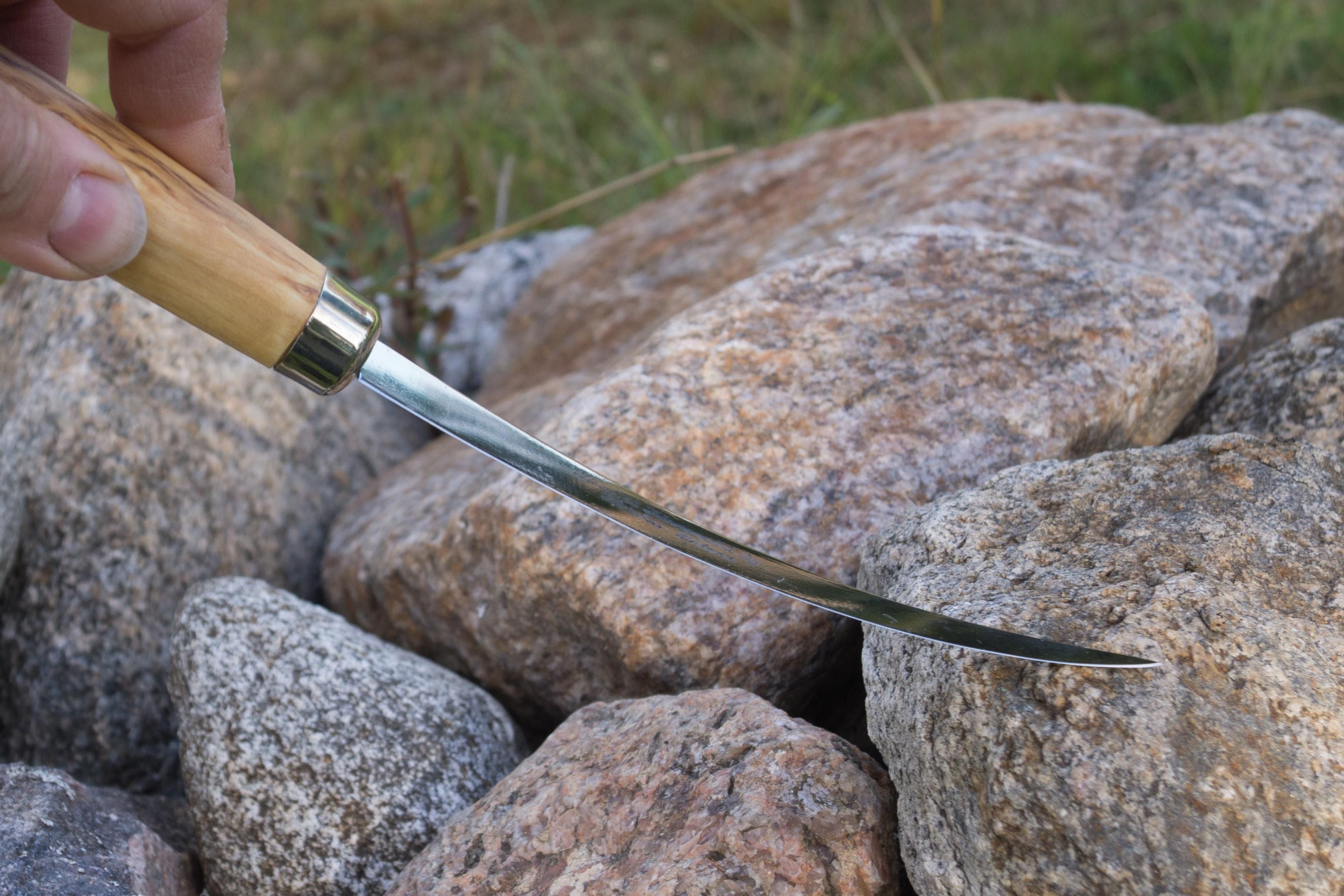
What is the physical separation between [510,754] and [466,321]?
66.2 inches

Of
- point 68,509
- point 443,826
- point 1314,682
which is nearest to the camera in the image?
point 1314,682

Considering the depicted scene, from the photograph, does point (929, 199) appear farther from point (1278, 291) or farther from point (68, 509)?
point (68, 509)

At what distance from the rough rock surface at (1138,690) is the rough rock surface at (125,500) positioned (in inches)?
51.1

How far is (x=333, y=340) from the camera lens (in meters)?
1.22

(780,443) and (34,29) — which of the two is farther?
(780,443)

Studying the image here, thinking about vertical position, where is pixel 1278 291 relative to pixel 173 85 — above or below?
below

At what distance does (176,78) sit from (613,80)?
4171mm

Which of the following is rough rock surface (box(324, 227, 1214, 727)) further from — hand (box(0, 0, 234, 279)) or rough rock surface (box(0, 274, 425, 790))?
hand (box(0, 0, 234, 279))

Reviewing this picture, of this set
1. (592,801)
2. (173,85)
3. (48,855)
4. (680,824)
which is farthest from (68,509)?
(680,824)

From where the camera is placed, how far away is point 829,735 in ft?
4.04

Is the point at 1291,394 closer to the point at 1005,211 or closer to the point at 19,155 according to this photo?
the point at 1005,211

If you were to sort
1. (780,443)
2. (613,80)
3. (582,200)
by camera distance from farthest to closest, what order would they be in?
(613,80) → (582,200) → (780,443)

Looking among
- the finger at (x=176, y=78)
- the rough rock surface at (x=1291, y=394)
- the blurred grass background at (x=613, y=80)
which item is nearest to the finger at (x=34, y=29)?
the finger at (x=176, y=78)

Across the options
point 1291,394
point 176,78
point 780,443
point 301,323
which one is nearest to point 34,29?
point 176,78
